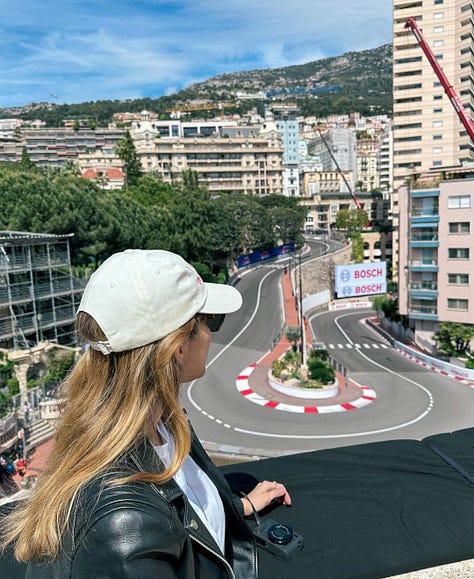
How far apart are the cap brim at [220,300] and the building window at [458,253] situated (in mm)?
26564

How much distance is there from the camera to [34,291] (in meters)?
22.5

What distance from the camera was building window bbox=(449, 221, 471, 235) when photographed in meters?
25.2

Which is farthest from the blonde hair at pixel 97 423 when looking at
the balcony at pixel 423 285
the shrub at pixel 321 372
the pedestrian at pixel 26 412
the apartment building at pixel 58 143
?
the apartment building at pixel 58 143

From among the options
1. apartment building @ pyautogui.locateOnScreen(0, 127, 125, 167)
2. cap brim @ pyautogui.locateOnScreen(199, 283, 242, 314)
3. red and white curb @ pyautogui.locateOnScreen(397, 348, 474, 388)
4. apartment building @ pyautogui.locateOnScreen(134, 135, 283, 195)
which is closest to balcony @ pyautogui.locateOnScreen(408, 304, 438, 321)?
red and white curb @ pyautogui.locateOnScreen(397, 348, 474, 388)

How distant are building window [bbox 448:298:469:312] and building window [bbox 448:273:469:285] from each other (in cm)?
94

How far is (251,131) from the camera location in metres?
87.4

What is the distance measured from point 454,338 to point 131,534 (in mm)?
26913

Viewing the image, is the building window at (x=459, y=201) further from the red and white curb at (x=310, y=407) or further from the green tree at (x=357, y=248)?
the green tree at (x=357, y=248)

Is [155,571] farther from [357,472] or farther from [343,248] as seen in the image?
[343,248]

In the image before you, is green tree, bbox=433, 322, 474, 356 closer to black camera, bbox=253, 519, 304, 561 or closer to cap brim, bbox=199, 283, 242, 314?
black camera, bbox=253, 519, 304, 561

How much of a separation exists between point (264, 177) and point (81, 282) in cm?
5528

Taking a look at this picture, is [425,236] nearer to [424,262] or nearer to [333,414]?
[424,262]

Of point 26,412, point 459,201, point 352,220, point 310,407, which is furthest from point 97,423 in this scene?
point 352,220

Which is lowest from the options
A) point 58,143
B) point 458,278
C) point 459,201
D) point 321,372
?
point 321,372
